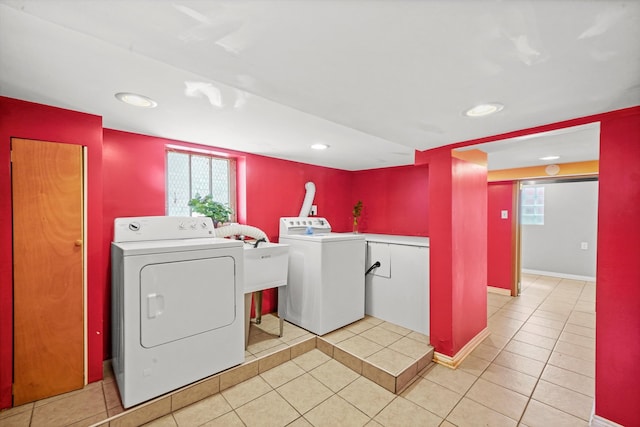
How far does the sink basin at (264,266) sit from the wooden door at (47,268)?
1.19 meters

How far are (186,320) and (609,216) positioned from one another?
290 centimetres

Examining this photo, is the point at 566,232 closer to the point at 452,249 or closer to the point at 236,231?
the point at 452,249

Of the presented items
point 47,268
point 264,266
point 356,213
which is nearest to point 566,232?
point 356,213

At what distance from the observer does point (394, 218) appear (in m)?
4.22

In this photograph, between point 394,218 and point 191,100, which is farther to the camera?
point 394,218

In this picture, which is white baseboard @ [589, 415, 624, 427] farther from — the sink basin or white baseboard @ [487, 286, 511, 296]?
white baseboard @ [487, 286, 511, 296]

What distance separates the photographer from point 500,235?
179 inches

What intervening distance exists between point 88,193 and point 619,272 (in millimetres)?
3577

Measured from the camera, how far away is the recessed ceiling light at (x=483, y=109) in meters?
1.65

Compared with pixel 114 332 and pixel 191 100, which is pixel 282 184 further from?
pixel 114 332

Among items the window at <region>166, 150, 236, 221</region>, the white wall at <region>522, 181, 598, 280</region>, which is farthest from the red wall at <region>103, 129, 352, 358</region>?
the white wall at <region>522, 181, 598, 280</region>

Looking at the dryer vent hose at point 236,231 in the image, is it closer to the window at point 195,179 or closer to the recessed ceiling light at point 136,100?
the window at point 195,179

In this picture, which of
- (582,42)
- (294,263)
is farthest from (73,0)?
(294,263)

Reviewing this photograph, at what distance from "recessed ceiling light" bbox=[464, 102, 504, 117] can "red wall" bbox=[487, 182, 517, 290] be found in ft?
11.1
